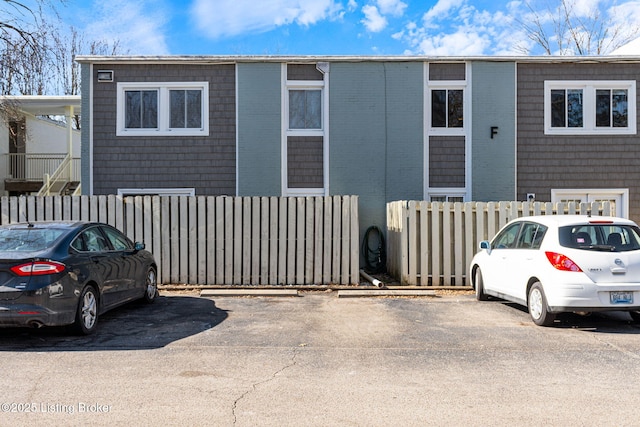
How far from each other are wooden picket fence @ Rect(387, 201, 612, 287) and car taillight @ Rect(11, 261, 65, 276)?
22.8 feet

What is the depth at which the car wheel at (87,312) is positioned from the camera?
6906 mm

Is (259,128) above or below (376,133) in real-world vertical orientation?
above

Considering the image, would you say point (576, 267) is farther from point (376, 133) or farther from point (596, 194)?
point (596, 194)

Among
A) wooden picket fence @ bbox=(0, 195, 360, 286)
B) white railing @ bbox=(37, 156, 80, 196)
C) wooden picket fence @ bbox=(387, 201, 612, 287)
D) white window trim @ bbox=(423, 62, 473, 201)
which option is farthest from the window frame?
white railing @ bbox=(37, 156, 80, 196)

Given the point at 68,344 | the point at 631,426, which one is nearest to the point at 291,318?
the point at 68,344

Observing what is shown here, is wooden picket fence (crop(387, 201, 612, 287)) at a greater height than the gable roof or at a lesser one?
lesser

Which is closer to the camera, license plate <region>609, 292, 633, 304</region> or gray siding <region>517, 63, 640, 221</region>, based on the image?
license plate <region>609, 292, 633, 304</region>

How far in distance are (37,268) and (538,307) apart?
675cm

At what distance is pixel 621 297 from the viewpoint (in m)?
7.31

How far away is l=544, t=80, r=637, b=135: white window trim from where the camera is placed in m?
14.2

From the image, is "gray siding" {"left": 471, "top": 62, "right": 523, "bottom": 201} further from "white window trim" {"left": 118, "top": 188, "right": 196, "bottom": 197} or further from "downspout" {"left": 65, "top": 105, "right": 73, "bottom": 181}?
"downspout" {"left": 65, "top": 105, "right": 73, "bottom": 181}

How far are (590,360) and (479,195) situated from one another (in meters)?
8.40

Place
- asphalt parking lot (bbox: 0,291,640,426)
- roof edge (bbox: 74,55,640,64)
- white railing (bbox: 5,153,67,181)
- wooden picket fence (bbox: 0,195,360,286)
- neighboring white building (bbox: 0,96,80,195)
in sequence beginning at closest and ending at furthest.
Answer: asphalt parking lot (bbox: 0,291,640,426) → wooden picket fence (bbox: 0,195,360,286) → roof edge (bbox: 74,55,640,64) → neighboring white building (bbox: 0,96,80,195) → white railing (bbox: 5,153,67,181)

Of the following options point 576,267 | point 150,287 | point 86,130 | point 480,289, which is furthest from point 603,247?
point 86,130
